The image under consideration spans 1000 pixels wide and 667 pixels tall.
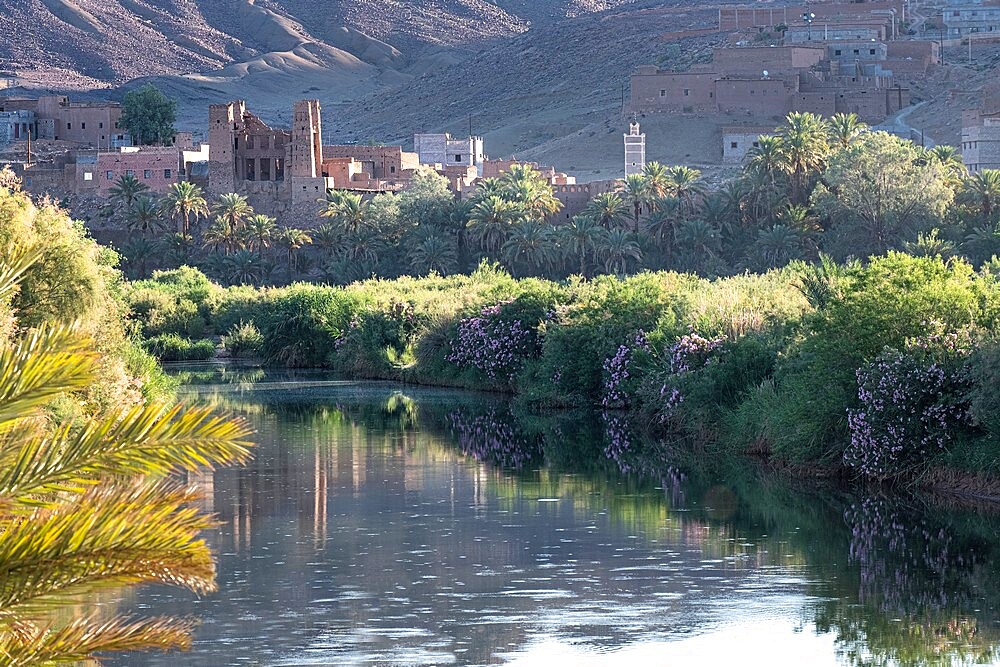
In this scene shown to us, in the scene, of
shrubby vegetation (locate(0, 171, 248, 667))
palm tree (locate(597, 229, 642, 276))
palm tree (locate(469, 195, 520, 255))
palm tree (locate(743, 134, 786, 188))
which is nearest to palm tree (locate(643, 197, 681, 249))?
palm tree (locate(597, 229, 642, 276))

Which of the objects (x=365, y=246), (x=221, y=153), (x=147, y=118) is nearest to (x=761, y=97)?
(x=221, y=153)

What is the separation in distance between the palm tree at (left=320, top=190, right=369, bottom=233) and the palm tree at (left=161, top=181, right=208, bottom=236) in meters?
5.72

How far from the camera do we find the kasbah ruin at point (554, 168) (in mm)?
80688

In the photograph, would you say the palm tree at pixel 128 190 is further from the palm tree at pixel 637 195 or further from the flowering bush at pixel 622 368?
the flowering bush at pixel 622 368

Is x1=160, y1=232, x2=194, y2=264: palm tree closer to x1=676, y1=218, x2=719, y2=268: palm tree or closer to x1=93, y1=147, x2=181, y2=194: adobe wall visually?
x1=93, y1=147, x2=181, y2=194: adobe wall

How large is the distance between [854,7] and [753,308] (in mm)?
86517

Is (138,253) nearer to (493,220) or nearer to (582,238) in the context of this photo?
(493,220)

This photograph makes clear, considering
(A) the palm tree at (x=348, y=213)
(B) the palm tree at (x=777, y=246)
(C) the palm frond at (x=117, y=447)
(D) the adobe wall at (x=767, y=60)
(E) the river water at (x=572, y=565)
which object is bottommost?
(E) the river water at (x=572, y=565)

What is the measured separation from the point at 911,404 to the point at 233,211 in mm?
56064

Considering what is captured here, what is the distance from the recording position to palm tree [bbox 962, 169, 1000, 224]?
5822cm

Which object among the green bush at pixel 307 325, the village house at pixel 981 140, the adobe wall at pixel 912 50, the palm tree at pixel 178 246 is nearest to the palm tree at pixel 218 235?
the palm tree at pixel 178 246

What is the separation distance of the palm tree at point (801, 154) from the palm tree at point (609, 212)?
21.0 ft

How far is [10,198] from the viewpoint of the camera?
80.0 ft

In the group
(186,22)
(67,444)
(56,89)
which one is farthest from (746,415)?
(186,22)
